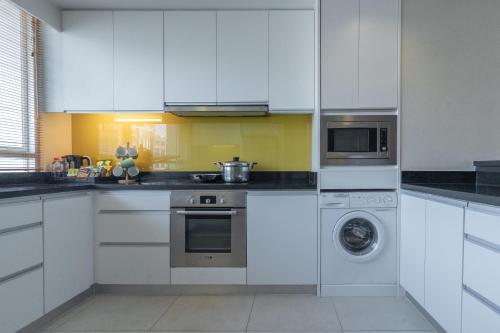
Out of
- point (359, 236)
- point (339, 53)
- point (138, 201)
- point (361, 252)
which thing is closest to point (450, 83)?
point (339, 53)

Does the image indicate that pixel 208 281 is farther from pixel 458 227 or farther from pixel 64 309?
pixel 458 227

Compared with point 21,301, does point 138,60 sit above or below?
above

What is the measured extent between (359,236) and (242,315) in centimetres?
118

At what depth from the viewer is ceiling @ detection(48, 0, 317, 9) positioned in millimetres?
2691

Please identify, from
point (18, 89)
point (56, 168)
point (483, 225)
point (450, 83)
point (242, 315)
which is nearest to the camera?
point (483, 225)

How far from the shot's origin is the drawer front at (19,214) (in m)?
1.76

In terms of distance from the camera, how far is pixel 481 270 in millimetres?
1489

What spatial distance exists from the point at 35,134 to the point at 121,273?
1467 millimetres

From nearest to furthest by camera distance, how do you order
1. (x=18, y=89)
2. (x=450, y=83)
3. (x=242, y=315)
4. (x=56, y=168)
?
1. (x=242, y=315)
2. (x=450, y=83)
3. (x=18, y=89)
4. (x=56, y=168)

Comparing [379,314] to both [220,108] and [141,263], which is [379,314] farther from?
[220,108]

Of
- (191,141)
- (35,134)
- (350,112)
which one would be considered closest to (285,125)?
(350,112)

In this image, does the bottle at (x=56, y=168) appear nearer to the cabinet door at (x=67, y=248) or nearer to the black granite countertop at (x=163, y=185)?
the black granite countertop at (x=163, y=185)

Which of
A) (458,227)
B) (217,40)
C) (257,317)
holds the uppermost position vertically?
(217,40)

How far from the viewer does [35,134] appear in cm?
280
